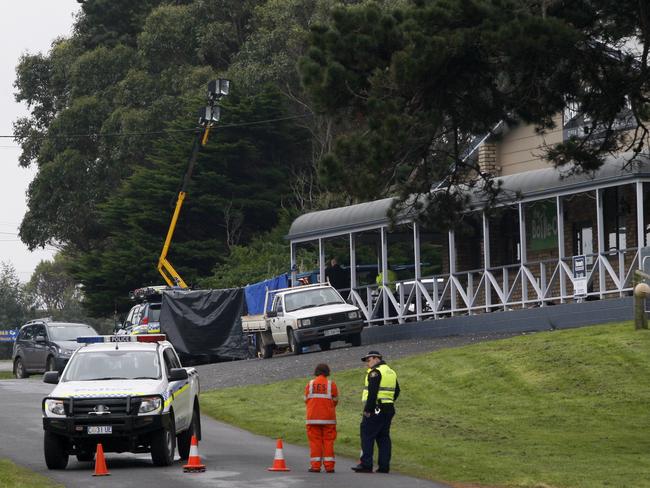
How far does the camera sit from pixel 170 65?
6800cm

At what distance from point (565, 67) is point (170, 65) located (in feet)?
157

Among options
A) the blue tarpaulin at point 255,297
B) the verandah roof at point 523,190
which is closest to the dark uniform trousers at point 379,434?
the verandah roof at point 523,190

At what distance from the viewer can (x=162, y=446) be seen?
1883 centimetres

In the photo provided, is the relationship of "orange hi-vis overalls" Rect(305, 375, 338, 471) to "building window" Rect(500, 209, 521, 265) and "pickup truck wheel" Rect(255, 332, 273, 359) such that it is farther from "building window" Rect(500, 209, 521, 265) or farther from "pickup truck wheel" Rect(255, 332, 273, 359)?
"building window" Rect(500, 209, 521, 265)

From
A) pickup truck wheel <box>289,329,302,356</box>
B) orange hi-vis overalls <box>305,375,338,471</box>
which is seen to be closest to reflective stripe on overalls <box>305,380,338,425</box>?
orange hi-vis overalls <box>305,375,338,471</box>

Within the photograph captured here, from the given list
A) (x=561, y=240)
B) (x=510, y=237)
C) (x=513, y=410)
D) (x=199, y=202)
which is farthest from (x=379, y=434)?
(x=199, y=202)

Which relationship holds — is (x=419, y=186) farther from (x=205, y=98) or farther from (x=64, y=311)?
(x=64, y=311)

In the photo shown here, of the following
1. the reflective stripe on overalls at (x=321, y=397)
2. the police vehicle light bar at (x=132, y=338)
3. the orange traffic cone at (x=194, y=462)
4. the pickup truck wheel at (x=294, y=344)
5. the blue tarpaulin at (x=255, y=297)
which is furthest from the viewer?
the blue tarpaulin at (x=255, y=297)

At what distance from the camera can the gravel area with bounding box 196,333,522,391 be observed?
107 ft

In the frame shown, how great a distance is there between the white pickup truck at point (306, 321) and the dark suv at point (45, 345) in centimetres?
463

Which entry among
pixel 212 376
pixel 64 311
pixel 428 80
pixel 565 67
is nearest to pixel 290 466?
pixel 428 80

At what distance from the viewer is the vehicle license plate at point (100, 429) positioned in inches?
727

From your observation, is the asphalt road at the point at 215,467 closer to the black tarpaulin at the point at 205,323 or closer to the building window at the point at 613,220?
the building window at the point at 613,220

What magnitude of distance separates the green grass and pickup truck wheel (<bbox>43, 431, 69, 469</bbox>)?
328 millimetres
